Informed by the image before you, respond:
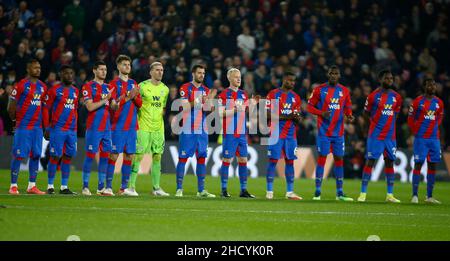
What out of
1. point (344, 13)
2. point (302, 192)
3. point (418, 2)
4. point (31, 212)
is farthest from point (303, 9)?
point (31, 212)

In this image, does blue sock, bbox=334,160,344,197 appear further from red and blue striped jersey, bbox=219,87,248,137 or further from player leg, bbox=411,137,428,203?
red and blue striped jersey, bbox=219,87,248,137

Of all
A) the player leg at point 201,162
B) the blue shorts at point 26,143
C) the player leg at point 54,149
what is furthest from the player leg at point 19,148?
the player leg at point 201,162

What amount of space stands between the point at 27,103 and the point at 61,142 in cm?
92

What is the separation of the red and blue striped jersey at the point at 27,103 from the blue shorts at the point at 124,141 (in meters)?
1.43

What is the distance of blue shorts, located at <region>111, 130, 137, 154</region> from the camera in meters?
17.0

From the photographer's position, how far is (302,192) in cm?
1989

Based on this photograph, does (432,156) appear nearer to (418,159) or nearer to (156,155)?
(418,159)

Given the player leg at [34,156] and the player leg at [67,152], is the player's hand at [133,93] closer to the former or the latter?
the player leg at [67,152]

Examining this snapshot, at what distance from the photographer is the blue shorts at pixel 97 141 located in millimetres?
16750

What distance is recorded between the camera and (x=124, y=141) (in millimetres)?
16984

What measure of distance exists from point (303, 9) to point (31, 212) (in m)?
17.8

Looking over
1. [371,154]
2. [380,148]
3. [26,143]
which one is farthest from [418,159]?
[26,143]
